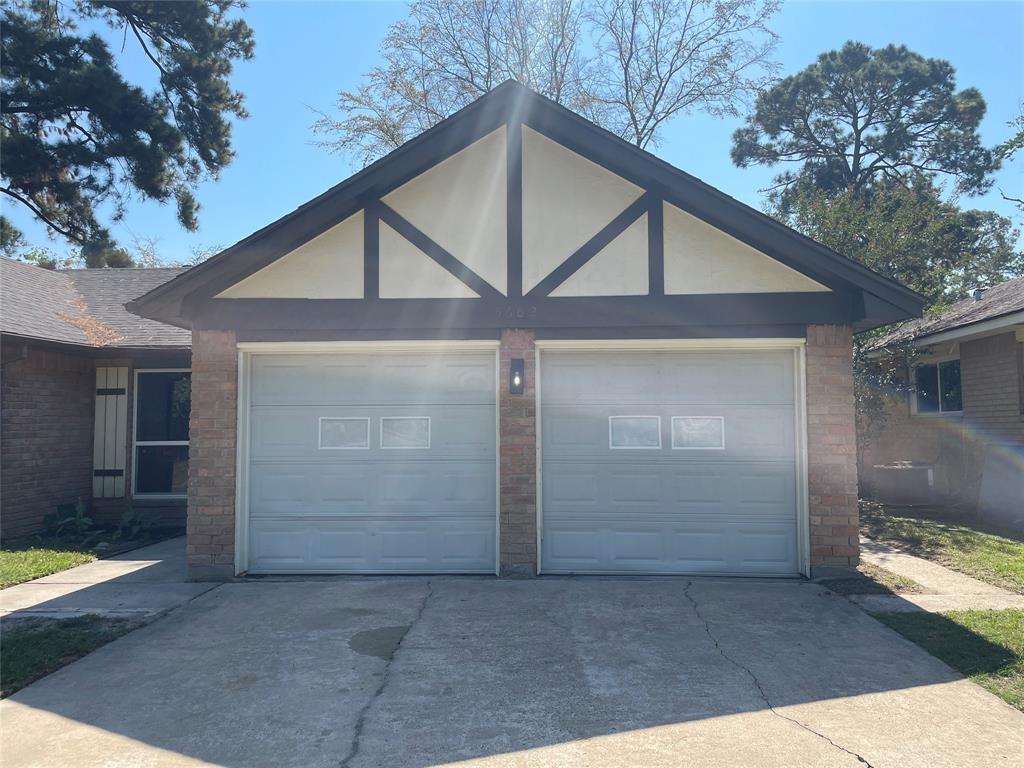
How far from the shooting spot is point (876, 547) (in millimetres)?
9008

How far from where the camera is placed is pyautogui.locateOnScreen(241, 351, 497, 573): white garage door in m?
7.57

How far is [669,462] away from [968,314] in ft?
29.1

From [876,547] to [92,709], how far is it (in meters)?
8.95

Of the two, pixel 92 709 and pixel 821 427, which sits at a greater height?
pixel 821 427

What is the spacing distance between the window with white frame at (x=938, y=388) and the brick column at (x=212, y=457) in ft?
43.4

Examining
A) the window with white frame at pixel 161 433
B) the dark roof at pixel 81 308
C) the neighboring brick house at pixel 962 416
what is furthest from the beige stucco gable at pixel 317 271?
the neighboring brick house at pixel 962 416

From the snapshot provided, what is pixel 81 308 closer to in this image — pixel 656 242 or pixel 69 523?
pixel 69 523

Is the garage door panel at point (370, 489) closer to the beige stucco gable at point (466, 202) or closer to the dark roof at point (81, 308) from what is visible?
the beige stucco gable at point (466, 202)

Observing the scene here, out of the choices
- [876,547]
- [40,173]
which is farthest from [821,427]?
[40,173]

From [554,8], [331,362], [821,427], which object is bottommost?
[821,427]

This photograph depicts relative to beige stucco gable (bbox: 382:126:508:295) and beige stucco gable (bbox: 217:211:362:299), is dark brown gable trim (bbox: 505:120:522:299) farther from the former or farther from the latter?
beige stucco gable (bbox: 217:211:362:299)

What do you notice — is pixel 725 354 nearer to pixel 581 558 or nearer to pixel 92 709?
pixel 581 558

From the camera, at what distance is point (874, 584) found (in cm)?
698

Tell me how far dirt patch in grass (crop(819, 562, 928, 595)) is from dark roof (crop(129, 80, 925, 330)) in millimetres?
2779
